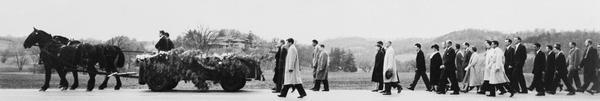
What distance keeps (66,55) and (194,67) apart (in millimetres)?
3443

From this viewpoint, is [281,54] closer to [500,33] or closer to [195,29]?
[195,29]

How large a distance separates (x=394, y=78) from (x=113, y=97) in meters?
6.23

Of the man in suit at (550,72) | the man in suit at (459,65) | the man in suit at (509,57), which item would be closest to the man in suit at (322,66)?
the man in suit at (459,65)

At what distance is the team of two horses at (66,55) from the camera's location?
18438 millimetres

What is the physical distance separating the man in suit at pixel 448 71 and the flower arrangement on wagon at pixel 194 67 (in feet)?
14.1

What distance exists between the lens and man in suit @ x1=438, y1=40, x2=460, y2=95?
18.0 metres

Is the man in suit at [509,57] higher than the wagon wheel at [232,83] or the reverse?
higher

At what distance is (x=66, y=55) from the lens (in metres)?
18.5

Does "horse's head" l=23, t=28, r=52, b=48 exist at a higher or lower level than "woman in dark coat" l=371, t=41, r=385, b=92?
higher

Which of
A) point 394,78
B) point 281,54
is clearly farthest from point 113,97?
point 394,78

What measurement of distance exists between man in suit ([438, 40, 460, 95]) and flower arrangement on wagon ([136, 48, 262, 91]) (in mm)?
4300

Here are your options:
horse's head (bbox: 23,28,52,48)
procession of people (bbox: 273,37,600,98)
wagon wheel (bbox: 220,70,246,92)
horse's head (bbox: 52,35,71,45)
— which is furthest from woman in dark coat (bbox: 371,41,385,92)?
horse's head (bbox: 23,28,52,48)

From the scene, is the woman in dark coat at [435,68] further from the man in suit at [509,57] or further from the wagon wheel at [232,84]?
the wagon wheel at [232,84]

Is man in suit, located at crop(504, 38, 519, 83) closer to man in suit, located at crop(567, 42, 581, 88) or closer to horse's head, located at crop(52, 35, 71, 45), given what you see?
man in suit, located at crop(567, 42, 581, 88)
